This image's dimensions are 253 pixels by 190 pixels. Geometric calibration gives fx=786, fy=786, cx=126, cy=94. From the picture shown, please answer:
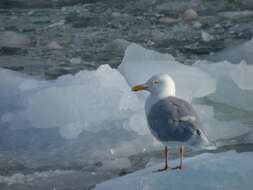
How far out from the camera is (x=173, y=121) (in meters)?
3.91

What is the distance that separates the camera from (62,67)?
6496 millimetres

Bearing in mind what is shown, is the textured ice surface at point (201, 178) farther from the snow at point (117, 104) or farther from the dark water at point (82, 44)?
the snow at point (117, 104)

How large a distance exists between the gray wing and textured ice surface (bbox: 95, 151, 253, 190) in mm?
167

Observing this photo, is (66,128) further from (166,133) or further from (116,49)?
(116,49)

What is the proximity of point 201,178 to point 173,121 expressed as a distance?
0.36 metres

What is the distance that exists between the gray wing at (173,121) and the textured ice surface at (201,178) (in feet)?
0.55

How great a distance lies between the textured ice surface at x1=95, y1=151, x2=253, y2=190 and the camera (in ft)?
12.0

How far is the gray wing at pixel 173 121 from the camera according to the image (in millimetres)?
3840

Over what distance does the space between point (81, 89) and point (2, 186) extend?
3.70 feet

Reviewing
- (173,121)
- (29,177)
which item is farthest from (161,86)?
(29,177)

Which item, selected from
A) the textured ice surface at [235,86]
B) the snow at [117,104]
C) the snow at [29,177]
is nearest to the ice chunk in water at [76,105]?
the snow at [117,104]

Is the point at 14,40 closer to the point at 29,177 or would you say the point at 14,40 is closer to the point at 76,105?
the point at 76,105

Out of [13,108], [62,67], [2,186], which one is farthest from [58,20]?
[2,186]

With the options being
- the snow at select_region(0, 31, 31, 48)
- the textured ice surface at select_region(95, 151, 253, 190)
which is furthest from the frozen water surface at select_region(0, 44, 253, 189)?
the snow at select_region(0, 31, 31, 48)
